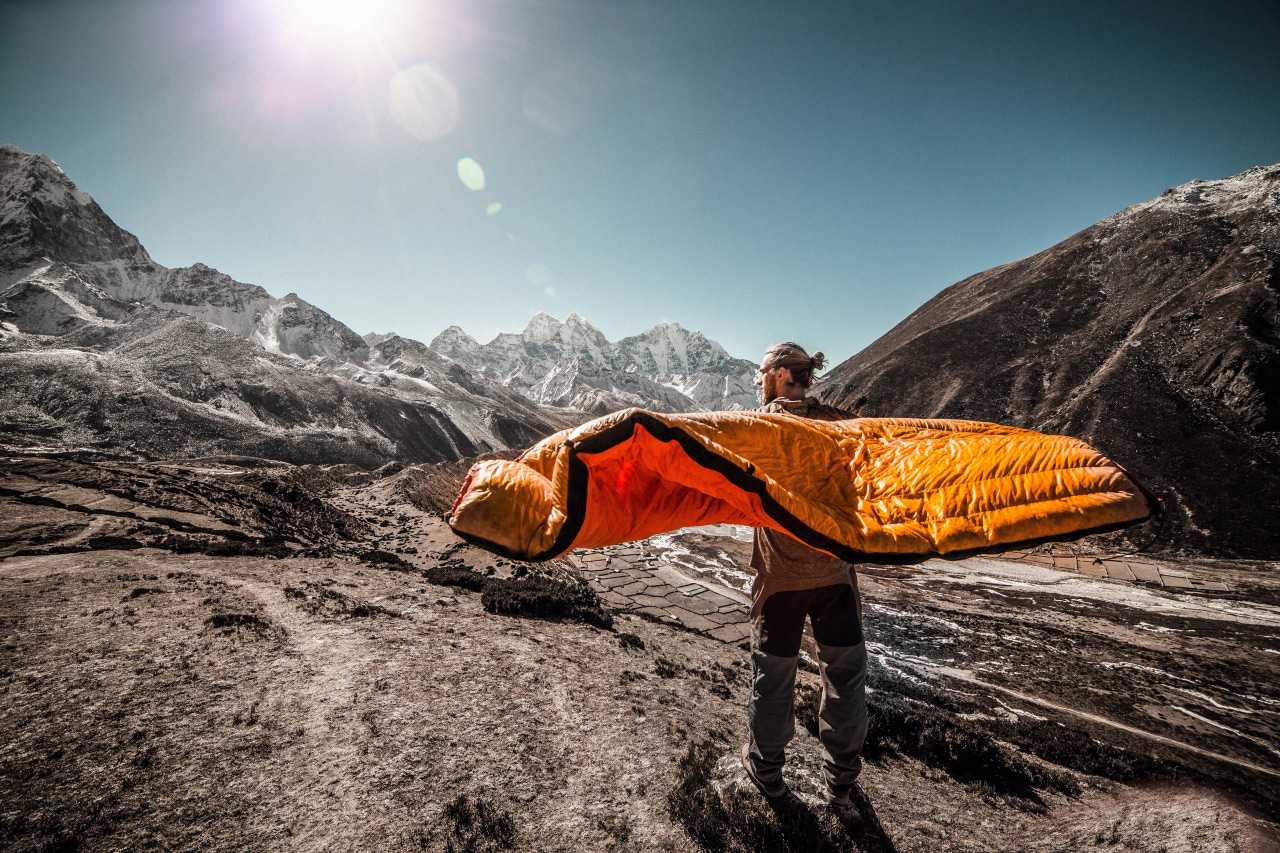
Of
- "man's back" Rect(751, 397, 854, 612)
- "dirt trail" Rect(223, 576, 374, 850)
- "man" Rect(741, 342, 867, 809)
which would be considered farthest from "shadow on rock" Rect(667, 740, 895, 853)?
"dirt trail" Rect(223, 576, 374, 850)

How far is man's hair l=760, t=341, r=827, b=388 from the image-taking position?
3383 mm

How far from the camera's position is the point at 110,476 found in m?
14.3

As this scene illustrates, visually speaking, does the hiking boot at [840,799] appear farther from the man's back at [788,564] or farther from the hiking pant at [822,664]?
the man's back at [788,564]

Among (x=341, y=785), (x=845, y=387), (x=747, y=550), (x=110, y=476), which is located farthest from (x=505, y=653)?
(x=845, y=387)

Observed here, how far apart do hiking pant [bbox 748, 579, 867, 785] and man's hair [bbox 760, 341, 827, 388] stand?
1501 mm

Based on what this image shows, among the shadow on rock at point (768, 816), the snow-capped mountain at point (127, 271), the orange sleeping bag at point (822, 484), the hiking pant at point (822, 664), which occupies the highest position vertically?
the snow-capped mountain at point (127, 271)

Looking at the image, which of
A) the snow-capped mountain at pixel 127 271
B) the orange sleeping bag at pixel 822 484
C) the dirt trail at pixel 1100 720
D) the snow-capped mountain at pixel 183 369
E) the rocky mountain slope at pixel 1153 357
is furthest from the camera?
the snow-capped mountain at pixel 127 271

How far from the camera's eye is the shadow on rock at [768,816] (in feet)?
10.5

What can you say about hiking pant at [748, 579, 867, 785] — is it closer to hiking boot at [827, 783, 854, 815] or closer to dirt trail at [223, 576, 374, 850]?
hiking boot at [827, 783, 854, 815]

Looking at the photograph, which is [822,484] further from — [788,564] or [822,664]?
[822,664]

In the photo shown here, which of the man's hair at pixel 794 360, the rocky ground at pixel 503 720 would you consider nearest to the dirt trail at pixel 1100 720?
the rocky ground at pixel 503 720

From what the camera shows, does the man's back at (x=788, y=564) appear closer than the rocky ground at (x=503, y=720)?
Yes

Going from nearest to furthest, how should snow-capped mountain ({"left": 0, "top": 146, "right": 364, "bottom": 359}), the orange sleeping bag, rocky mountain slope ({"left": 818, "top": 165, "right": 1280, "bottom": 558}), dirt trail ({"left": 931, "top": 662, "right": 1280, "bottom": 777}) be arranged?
1. the orange sleeping bag
2. dirt trail ({"left": 931, "top": 662, "right": 1280, "bottom": 777})
3. rocky mountain slope ({"left": 818, "top": 165, "right": 1280, "bottom": 558})
4. snow-capped mountain ({"left": 0, "top": 146, "right": 364, "bottom": 359})

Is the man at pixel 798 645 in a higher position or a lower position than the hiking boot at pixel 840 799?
Answer: higher
